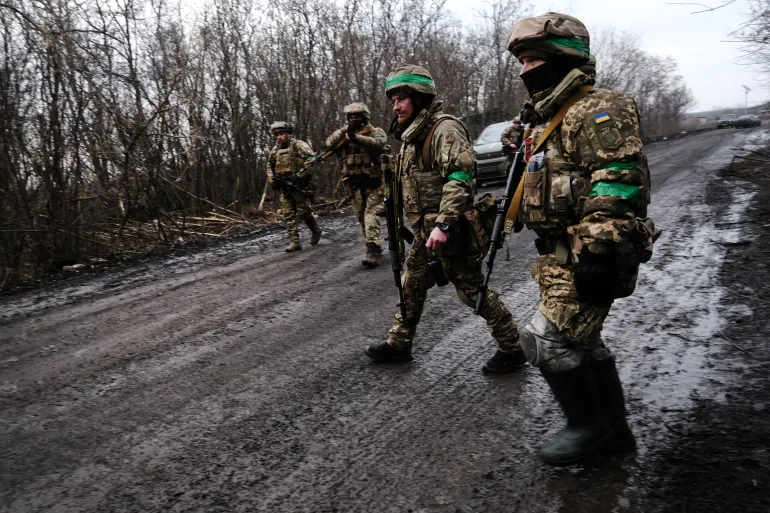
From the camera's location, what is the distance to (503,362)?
12.8ft

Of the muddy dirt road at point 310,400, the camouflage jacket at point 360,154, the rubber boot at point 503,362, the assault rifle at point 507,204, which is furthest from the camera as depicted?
the camouflage jacket at point 360,154

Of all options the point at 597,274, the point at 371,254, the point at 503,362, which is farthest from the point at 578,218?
the point at 371,254

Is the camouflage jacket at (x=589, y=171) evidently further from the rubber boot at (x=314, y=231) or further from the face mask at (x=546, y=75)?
the rubber boot at (x=314, y=231)

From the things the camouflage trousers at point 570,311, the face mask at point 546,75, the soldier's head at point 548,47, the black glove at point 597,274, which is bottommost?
the camouflage trousers at point 570,311

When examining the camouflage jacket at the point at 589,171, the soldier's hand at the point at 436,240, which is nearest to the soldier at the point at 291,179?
the soldier's hand at the point at 436,240

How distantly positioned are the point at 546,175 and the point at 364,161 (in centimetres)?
535

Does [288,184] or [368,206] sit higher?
[288,184]

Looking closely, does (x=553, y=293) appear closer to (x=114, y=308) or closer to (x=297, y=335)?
(x=297, y=335)

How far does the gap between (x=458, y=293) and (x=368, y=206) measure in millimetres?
4199

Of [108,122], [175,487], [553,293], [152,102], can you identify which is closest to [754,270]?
[553,293]

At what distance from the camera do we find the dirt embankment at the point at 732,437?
94.7 inches

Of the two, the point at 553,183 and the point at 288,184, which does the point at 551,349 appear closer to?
the point at 553,183

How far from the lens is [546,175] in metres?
2.66

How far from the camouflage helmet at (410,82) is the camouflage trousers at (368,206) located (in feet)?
12.6
